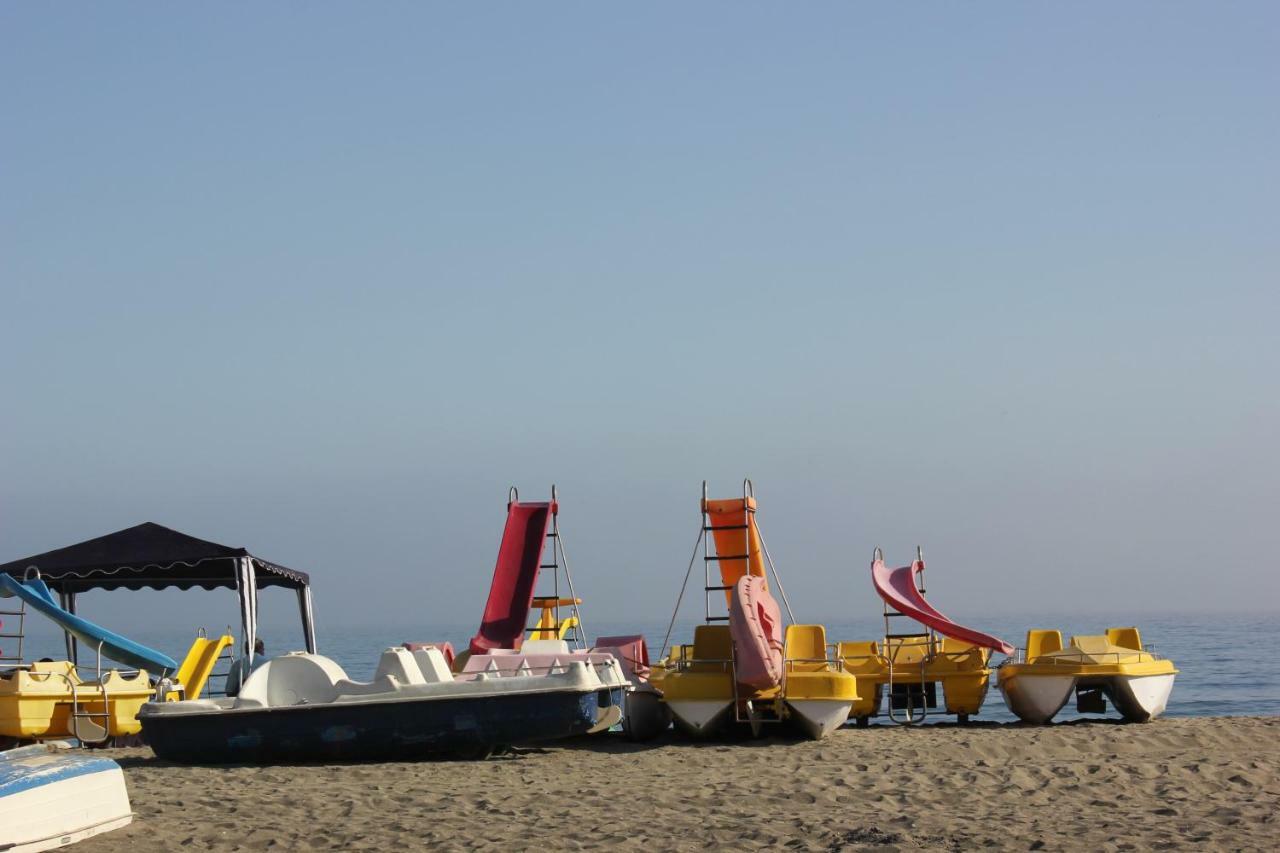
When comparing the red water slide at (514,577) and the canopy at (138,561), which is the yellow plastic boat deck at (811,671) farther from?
the canopy at (138,561)

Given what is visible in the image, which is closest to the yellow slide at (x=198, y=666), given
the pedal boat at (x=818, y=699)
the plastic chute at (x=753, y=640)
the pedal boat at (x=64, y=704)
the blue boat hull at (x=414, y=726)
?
the pedal boat at (x=64, y=704)

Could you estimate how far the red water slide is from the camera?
20359 mm

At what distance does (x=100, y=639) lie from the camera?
18781mm

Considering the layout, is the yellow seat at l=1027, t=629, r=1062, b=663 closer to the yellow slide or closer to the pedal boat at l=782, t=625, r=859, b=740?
the pedal boat at l=782, t=625, r=859, b=740

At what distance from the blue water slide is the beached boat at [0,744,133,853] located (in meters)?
7.27

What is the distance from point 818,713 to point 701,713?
4.58ft

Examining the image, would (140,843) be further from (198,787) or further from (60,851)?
(198,787)

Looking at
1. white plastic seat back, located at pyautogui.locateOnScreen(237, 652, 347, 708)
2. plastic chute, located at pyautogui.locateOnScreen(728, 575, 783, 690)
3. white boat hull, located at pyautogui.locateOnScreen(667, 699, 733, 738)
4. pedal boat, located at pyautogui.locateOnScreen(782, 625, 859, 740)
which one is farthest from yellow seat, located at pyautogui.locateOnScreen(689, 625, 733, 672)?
white plastic seat back, located at pyautogui.locateOnScreen(237, 652, 347, 708)

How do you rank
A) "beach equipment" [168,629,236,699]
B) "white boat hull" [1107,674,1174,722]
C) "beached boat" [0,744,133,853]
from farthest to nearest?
"beach equipment" [168,629,236,699]
"white boat hull" [1107,674,1174,722]
"beached boat" [0,744,133,853]

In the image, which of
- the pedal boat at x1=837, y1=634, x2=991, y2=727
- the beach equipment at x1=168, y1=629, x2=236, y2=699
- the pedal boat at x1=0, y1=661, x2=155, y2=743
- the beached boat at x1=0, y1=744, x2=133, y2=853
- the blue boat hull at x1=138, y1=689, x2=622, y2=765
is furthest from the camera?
the beach equipment at x1=168, y1=629, x2=236, y2=699

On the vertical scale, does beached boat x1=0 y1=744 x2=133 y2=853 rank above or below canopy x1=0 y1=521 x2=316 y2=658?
below

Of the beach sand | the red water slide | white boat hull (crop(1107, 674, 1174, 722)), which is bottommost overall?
the beach sand

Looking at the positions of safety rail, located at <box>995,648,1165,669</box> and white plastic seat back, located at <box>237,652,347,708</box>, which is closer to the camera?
white plastic seat back, located at <box>237,652,347,708</box>

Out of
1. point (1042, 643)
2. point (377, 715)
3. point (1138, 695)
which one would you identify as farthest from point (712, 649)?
point (1138, 695)
